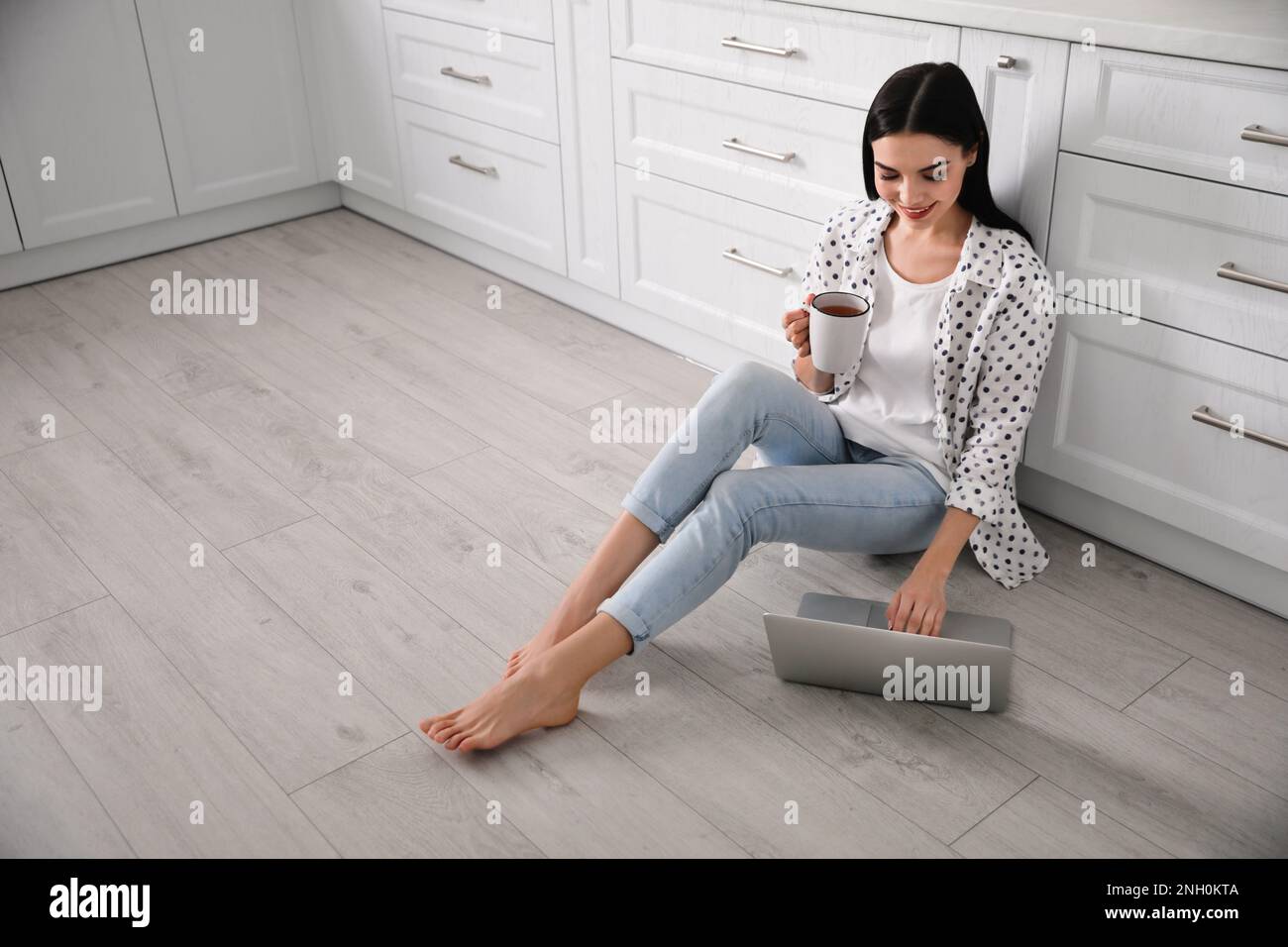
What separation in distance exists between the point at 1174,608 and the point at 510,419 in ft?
4.20

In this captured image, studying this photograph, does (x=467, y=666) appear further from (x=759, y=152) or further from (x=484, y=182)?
(x=484, y=182)

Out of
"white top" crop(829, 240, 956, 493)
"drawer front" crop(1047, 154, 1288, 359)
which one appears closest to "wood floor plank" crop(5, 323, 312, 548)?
"white top" crop(829, 240, 956, 493)

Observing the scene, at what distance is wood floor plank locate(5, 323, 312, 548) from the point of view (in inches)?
87.2

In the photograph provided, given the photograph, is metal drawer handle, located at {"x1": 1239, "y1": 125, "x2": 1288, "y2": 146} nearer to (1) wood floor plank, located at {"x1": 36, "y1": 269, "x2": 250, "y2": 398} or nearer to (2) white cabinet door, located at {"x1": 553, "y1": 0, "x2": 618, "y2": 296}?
(2) white cabinet door, located at {"x1": 553, "y1": 0, "x2": 618, "y2": 296}

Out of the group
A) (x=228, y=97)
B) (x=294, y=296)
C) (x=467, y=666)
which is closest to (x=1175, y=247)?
(x=467, y=666)

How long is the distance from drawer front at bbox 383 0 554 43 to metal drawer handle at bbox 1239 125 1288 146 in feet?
5.06

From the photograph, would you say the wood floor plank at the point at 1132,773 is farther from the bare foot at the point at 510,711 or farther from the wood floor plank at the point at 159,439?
the wood floor plank at the point at 159,439

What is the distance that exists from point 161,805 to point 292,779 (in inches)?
6.3

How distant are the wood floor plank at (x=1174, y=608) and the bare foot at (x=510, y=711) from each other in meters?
0.81
